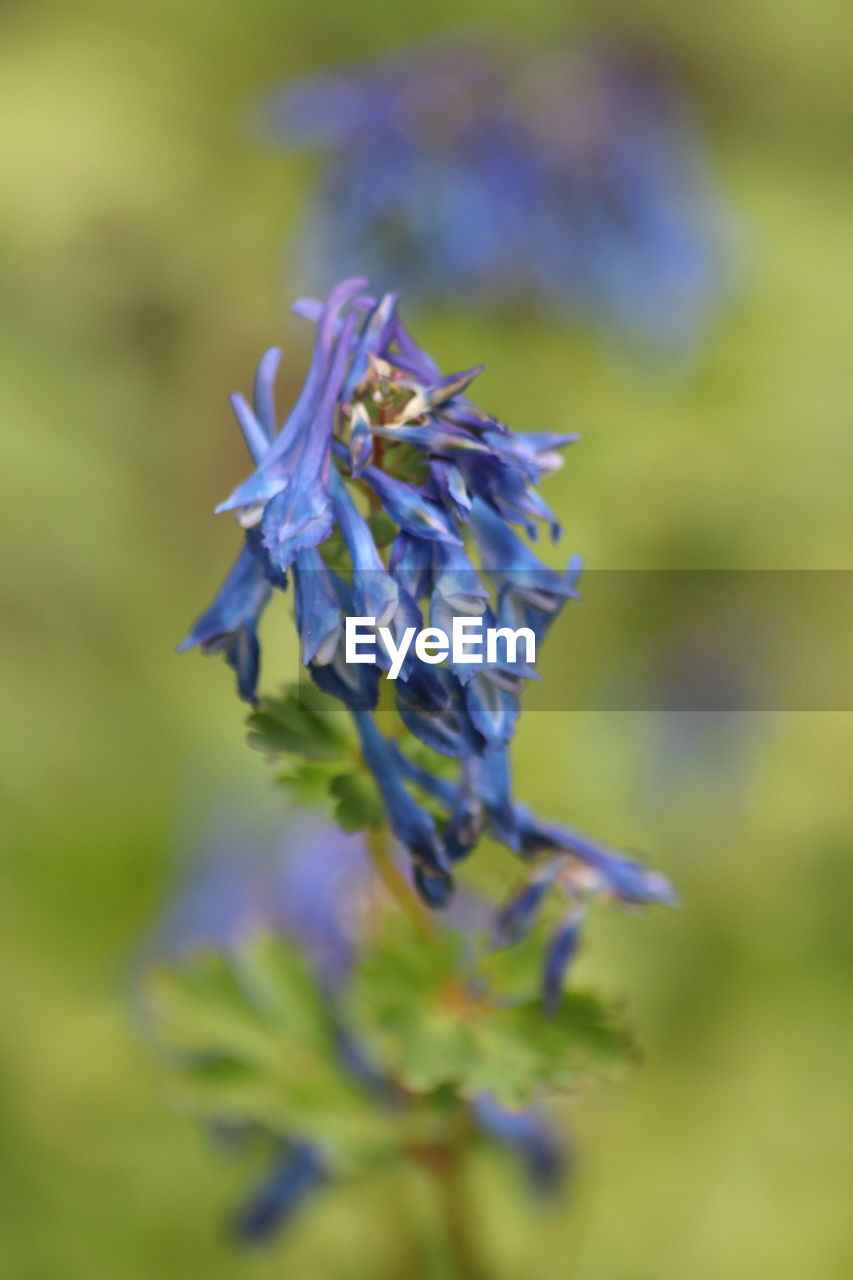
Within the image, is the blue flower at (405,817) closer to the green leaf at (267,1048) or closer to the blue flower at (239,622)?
A: the blue flower at (239,622)

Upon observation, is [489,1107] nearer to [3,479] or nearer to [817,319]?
[3,479]

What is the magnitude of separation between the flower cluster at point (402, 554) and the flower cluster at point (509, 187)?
3153 millimetres

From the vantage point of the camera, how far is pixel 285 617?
15.4ft

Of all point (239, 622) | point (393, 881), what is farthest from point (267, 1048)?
point (239, 622)

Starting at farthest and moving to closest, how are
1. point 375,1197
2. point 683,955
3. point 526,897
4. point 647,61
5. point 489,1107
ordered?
point 647,61, point 683,955, point 375,1197, point 489,1107, point 526,897

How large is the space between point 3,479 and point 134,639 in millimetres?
823

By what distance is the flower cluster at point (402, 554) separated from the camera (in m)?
1.72

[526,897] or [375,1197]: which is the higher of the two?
[526,897]

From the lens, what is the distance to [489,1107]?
2.90m

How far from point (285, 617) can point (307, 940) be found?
5.55 ft

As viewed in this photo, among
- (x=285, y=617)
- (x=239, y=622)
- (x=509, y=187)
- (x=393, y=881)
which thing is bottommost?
(x=393, y=881)

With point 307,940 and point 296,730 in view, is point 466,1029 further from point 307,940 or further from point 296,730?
point 307,940

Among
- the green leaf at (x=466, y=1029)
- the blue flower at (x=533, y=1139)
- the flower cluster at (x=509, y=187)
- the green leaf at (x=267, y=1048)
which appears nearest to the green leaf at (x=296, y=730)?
the green leaf at (x=466, y=1029)

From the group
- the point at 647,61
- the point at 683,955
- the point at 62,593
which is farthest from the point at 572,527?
the point at 647,61
